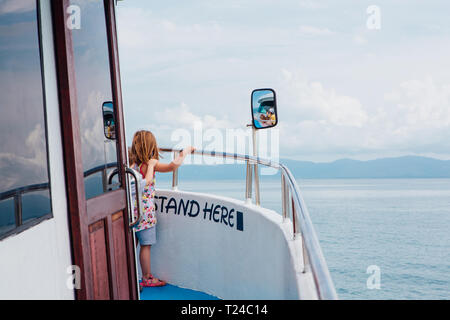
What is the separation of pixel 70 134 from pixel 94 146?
0.36 meters

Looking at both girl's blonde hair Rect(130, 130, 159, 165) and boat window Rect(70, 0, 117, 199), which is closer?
boat window Rect(70, 0, 117, 199)

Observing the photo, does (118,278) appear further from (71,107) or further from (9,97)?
(9,97)

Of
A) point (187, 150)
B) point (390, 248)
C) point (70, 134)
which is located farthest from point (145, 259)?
point (390, 248)

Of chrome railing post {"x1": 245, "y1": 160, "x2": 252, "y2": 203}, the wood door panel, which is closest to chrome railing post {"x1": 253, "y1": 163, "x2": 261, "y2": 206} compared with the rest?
chrome railing post {"x1": 245, "y1": 160, "x2": 252, "y2": 203}

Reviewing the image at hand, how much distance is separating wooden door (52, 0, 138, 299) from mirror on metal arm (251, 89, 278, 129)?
97 cm

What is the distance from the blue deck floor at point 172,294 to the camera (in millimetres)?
3886

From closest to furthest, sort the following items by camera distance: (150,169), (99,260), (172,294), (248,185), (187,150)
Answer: (99,260) → (187,150) → (150,169) → (248,185) → (172,294)

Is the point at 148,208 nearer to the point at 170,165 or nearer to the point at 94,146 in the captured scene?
the point at 170,165

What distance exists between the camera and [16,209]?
4.69ft

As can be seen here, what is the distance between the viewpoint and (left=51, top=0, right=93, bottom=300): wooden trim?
1.78m

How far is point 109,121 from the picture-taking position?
245cm

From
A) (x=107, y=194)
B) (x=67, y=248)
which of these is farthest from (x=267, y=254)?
(x=67, y=248)

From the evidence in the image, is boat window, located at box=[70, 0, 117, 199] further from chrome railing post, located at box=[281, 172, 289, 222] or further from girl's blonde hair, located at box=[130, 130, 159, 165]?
girl's blonde hair, located at box=[130, 130, 159, 165]

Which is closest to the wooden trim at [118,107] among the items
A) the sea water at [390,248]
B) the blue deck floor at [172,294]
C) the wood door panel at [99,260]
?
the wood door panel at [99,260]
